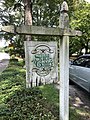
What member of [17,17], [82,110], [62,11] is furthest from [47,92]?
[17,17]

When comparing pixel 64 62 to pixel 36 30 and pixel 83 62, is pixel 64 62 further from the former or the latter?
pixel 83 62

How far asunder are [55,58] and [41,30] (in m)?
0.70

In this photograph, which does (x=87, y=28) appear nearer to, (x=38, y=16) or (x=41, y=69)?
(x=38, y=16)

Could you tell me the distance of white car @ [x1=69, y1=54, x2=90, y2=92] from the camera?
632cm

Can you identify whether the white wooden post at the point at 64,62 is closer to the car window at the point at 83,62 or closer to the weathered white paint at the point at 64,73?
the weathered white paint at the point at 64,73

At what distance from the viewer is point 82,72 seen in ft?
22.1

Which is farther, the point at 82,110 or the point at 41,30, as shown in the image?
the point at 82,110

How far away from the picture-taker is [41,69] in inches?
157

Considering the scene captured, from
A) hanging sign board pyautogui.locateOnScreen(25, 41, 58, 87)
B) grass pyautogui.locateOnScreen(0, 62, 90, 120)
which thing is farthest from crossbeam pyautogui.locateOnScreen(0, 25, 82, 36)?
grass pyautogui.locateOnScreen(0, 62, 90, 120)

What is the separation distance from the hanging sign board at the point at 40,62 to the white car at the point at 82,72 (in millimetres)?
2394

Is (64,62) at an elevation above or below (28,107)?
above

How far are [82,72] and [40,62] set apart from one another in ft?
10.1

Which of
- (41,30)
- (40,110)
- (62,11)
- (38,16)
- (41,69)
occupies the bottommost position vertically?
(40,110)

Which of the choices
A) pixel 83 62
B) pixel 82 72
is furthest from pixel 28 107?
pixel 83 62
